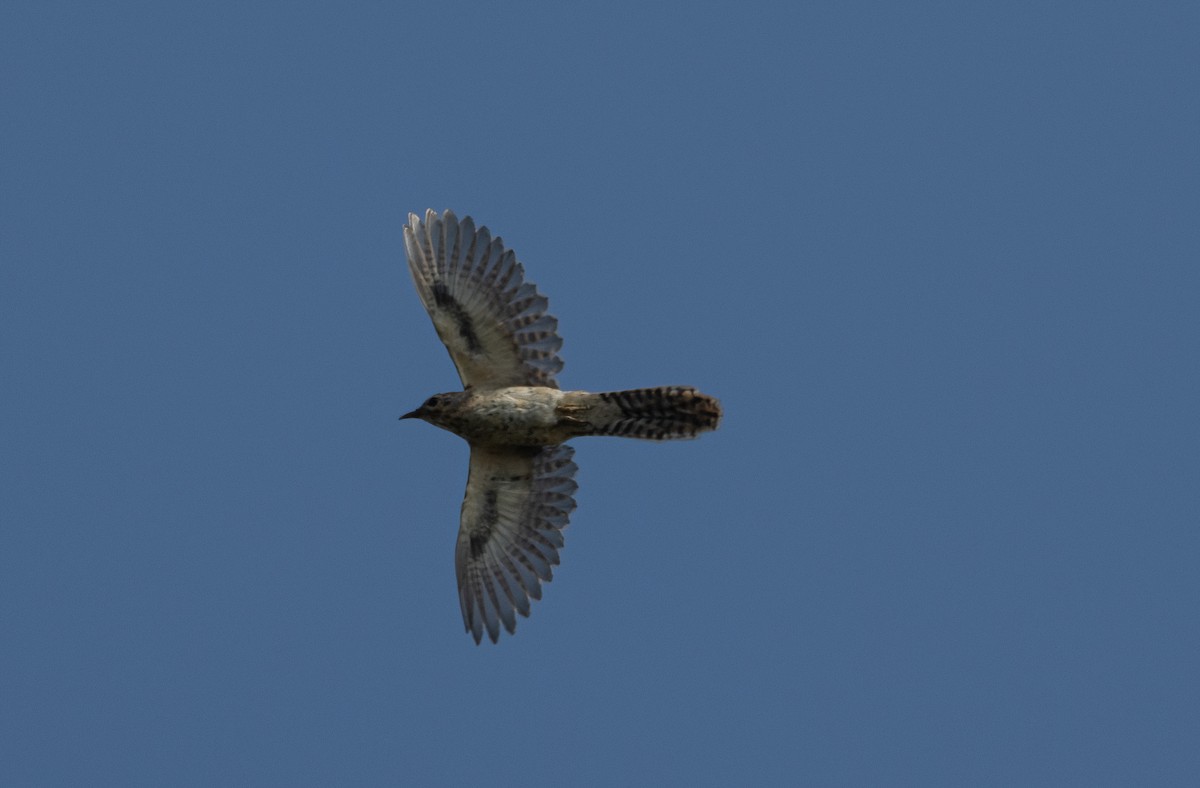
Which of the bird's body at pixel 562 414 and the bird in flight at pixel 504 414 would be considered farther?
the bird in flight at pixel 504 414

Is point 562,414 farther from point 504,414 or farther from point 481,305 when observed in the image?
point 481,305

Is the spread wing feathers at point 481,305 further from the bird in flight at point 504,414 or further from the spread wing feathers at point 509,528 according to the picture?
the spread wing feathers at point 509,528

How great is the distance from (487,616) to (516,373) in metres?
2.50

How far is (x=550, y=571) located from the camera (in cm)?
1817

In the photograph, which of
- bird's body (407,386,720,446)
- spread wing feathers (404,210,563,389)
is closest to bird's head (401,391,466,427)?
bird's body (407,386,720,446)

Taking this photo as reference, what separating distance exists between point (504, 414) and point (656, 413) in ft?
5.06

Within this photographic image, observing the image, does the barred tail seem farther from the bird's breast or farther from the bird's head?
the bird's head

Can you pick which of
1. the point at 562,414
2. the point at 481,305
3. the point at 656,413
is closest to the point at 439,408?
the point at 481,305

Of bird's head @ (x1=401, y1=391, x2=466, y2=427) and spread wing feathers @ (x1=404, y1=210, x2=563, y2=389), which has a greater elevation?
spread wing feathers @ (x1=404, y1=210, x2=563, y2=389)

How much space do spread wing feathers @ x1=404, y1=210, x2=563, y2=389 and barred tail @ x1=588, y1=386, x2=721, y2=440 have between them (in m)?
0.72

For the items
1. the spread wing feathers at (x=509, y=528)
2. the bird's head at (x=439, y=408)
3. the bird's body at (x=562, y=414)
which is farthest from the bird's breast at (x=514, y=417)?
the spread wing feathers at (x=509, y=528)

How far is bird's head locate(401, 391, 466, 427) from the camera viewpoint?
17.8 m

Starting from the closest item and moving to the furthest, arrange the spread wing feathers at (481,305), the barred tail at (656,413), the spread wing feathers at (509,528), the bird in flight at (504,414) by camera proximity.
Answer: the barred tail at (656,413), the bird in flight at (504,414), the spread wing feathers at (481,305), the spread wing feathers at (509,528)

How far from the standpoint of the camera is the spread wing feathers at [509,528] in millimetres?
18094
